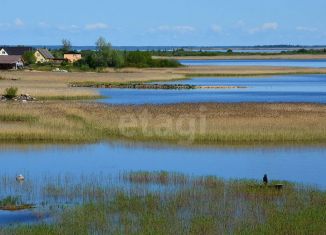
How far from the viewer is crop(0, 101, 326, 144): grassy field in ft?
92.1

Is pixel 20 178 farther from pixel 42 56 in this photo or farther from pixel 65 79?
pixel 42 56

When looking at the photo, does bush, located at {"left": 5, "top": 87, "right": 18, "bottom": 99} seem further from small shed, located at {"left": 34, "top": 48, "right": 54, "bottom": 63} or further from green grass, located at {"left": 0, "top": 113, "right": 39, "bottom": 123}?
small shed, located at {"left": 34, "top": 48, "right": 54, "bottom": 63}

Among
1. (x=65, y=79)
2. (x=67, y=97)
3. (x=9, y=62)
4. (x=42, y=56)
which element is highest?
(x=67, y=97)

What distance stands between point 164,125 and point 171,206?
14.7m

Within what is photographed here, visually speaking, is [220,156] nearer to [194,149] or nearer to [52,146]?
[194,149]

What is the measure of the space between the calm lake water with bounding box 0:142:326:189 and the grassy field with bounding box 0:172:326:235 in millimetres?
1794

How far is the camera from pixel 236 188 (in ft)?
60.5

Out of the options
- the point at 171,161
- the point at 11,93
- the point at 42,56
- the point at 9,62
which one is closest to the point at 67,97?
the point at 11,93

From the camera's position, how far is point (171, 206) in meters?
16.3

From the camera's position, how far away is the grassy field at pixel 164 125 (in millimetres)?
28062

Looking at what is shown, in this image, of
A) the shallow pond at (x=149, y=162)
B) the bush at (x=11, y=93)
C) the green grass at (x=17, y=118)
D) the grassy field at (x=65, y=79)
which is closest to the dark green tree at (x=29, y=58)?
the grassy field at (x=65, y=79)

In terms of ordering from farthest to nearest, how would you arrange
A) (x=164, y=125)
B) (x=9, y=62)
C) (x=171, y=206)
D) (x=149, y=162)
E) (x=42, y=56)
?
(x=42, y=56) → (x=9, y=62) → (x=164, y=125) → (x=149, y=162) → (x=171, y=206)

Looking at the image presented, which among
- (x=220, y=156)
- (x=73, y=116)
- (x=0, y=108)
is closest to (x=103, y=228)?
(x=220, y=156)

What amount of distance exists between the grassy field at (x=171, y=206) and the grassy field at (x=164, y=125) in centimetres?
783
